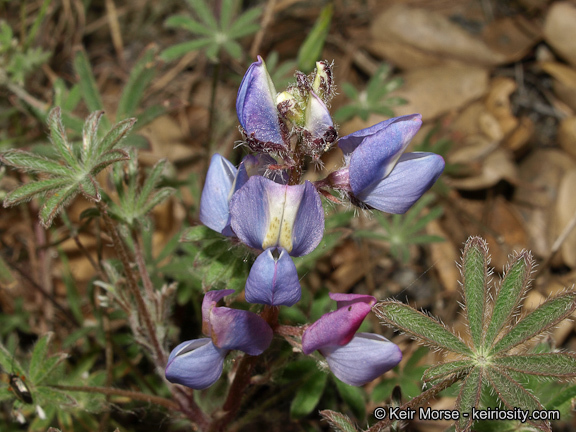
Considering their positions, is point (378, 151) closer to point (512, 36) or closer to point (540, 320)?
point (540, 320)

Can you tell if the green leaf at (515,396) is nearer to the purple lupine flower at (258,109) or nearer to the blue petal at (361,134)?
the blue petal at (361,134)

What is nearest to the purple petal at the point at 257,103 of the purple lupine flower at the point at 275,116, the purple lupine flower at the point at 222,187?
the purple lupine flower at the point at 275,116

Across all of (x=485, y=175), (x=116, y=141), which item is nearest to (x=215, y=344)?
(x=116, y=141)

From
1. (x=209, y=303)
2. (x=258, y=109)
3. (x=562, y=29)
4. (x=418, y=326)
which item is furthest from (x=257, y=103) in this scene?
(x=562, y=29)

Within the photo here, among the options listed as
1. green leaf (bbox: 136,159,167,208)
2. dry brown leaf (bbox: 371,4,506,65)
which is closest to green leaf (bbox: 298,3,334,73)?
dry brown leaf (bbox: 371,4,506,65)

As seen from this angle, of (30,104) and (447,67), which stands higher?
(30,104)

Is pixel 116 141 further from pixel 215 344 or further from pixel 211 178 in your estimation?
pixel 215 344

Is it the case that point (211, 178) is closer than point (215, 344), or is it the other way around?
point (215, 344)
